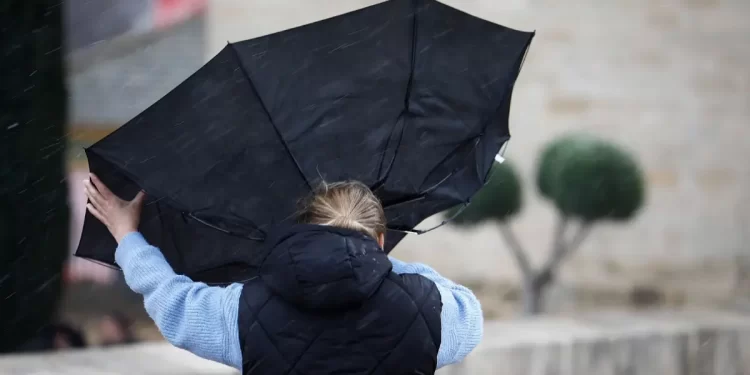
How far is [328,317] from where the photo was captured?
2109 mm

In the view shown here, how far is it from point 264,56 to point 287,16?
641 cm

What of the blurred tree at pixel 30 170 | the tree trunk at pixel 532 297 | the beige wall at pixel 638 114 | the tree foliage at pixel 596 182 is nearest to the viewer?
the blurred tree at pixel 30 170

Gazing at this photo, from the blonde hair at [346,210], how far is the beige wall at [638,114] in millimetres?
6490

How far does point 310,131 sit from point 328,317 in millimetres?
667

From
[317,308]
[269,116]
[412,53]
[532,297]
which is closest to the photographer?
[317,308]

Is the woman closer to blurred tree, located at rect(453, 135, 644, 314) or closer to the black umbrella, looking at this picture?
the black umbrella

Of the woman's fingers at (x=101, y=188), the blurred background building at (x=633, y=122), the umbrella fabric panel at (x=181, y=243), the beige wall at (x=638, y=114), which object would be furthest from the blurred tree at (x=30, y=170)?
the beige wall at (x=638, y=114)

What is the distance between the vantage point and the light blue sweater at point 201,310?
216 centimetres

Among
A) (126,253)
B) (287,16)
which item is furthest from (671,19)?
(126,253)

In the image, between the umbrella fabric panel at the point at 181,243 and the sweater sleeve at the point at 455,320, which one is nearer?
the sweater sleeve at the point at 455,320

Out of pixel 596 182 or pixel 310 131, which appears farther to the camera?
pixel 596 182

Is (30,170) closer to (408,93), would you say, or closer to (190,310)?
(408,93)

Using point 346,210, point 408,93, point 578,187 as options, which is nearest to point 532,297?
point 578,187

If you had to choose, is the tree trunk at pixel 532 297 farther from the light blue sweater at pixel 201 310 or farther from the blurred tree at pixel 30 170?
the light blue sweater at pixel 201 310
